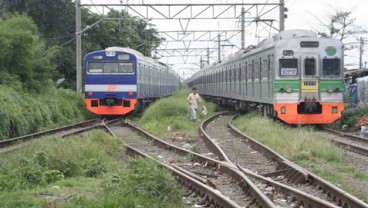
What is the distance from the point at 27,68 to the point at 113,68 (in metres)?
4.51

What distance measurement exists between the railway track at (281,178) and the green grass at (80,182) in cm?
160

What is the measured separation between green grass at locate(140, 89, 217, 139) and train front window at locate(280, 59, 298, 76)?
378cm

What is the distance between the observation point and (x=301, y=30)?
21.7 meters

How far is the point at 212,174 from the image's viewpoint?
1089 centimetres

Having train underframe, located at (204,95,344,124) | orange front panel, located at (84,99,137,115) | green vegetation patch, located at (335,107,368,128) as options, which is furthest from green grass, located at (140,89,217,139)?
green vegetation patch, located at (335,107,368,128)

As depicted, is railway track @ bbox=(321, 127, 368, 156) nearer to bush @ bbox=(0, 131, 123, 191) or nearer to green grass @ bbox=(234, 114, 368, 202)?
green grass @ bbox=(234, 114, 368, 202)

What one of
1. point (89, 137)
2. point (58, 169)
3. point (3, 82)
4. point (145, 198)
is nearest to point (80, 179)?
point (58, 169)

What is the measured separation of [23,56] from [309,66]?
37.8 ft

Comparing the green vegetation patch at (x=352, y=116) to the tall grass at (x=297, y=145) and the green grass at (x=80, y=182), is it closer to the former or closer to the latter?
the tall grass at (x=297, y=145)

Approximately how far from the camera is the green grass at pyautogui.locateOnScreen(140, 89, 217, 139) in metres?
21.0

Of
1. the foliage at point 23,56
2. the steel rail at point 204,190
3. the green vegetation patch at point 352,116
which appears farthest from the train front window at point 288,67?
the steel rail at point 204,190

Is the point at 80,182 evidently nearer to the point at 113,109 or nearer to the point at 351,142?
the point at 351,142

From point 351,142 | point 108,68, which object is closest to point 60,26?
point 108,68

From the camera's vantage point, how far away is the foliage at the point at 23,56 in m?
22.4
